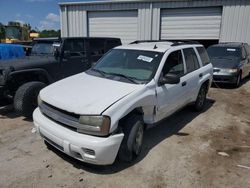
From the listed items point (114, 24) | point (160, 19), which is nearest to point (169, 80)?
point (160, 19)

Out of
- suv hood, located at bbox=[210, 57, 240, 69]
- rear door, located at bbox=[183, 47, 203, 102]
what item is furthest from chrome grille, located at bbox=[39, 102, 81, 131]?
suv hood, located at bbox=[210, 57, 240, 69]

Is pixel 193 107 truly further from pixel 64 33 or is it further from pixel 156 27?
pixel 64 33

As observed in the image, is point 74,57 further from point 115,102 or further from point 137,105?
point 115,102

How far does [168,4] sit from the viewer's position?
14.1 metres

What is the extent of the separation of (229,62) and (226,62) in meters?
0.11

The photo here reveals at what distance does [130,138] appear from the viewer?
137 inches

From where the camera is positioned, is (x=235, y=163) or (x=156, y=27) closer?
(x=235, y=163)

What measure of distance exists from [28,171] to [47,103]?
1005 millimetres

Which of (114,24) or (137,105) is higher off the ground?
(114,24)

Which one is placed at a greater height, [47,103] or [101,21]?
[101,21]

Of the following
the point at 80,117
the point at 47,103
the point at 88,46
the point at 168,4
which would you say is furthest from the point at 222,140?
the point at 168,4

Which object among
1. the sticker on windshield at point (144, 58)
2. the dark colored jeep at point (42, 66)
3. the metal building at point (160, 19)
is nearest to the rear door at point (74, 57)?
the dark colored jeep at point (42, 66)

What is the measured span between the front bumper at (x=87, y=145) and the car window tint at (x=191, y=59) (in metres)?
2.70

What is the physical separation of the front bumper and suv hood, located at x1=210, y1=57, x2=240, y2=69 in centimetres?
755
